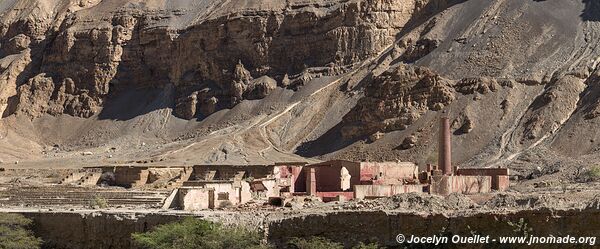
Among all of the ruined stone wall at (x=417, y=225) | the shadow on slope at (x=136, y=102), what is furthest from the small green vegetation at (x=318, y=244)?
the shadow on slope at (x=136, y=102)

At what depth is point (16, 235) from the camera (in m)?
36.0

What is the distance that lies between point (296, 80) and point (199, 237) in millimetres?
64887

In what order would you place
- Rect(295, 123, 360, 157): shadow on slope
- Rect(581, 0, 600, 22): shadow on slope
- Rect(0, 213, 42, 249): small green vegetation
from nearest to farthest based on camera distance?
1. Rect(0, 213, 42, 249): small green vegetation
2. Rect(295, 123, 360, 157): shadow on slope
3. Rect(581, 0, 600, 22): shadow on slope

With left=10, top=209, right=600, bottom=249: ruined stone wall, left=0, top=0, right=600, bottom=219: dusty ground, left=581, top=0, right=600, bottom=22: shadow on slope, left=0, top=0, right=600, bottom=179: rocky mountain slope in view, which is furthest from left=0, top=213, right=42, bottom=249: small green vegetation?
left=581, top=0, right=600, bottom=22: shadow on slope

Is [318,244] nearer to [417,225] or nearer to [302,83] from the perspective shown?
[417,225]

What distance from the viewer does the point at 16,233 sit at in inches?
1419

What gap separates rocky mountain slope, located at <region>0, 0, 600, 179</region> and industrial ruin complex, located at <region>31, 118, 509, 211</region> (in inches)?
526

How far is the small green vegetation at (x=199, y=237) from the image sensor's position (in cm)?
2964

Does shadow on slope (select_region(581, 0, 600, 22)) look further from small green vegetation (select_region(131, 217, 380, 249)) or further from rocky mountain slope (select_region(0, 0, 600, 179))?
small green vegetation (select_region(131, 217, 380, 249))

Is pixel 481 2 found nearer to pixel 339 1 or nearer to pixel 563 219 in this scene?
pixel 339 1

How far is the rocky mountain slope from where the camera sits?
75250 mm

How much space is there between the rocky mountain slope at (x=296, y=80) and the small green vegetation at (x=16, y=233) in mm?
34082

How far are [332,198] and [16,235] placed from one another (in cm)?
1037

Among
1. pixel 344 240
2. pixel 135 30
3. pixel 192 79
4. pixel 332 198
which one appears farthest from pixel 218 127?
pixel 344 240
